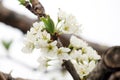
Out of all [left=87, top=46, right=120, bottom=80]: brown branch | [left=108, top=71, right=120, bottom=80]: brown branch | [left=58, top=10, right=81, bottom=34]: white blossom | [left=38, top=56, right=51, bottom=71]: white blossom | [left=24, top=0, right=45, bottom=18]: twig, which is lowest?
[left=38, top=56, right=51, bottom=71]: white blossom

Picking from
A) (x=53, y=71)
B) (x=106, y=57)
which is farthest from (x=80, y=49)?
(x=53, y=71)

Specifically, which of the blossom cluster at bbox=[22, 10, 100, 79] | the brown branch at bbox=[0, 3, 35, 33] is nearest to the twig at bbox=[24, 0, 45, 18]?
the blossom cluster at bbox=[22, 10, 100, 79]

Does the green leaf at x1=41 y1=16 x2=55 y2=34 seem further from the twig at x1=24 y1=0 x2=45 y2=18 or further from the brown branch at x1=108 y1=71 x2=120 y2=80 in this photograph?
the brown branch at x1=108 y1=71 x2=120 y2=80

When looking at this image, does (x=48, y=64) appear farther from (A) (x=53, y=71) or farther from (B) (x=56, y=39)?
(A) (x=53, y=71)

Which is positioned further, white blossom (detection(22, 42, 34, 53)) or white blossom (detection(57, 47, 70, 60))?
white blossom (detection(22, 42, 34, 53))

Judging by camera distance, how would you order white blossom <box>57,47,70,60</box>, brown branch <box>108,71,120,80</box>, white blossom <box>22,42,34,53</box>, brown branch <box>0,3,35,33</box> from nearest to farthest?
brown branch <box>108,71,120,80</box> < white blossom <box>57,47,70,60</box> < white blossom <box>22,42,34,53</box> < brown branch <box>0,3,35,33</box>

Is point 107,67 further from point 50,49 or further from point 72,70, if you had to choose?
point 50,49
